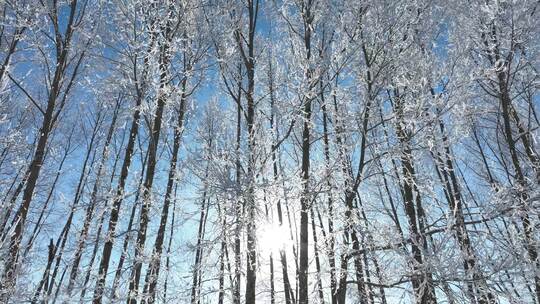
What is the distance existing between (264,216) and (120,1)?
181 inches

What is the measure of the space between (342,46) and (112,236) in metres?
4.92

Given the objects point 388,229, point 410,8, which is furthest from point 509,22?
point 388,229

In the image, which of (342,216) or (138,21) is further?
(138,21)

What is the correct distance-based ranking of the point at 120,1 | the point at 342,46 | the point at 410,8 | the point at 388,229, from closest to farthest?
the point at 388,229 < the point at 342,46 < the point at 120,1 < the point at 410,8

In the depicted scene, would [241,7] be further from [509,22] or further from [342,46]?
[509,22]

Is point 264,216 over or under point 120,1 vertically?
under

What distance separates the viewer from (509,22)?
702 cm

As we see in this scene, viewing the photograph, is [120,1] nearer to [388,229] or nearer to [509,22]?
[388,229]

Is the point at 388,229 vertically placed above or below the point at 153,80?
below

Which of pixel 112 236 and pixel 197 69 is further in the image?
pixel 197 69

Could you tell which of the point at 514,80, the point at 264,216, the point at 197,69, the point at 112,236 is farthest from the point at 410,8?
the point at 112,236

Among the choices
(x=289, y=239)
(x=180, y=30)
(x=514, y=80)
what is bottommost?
(x=289, y=239)

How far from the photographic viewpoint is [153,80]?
6.03 meters

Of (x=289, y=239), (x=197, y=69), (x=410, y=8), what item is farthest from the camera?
(x=289, y=239)
